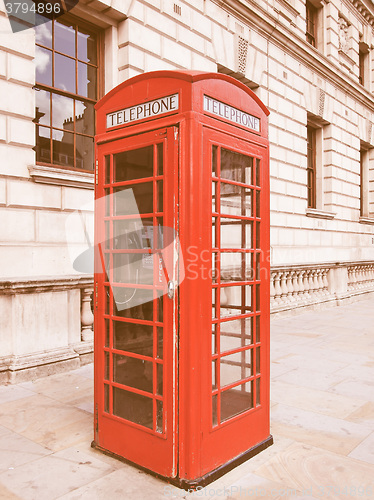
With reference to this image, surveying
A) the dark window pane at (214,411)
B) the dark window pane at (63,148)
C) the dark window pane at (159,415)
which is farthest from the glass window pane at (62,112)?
the dark window pane at (214,411)

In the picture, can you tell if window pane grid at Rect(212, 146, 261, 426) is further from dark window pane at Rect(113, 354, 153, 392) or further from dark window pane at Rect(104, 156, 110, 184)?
dark window pane at Rect(104, 156, 110, 184)

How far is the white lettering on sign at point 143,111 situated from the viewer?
2.75 metres

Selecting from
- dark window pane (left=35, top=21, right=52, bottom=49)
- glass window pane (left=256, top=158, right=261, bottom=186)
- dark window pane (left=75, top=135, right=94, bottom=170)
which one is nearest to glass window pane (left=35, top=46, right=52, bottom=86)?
dark window pane (left=35, top=21, right=52, bottom=49)

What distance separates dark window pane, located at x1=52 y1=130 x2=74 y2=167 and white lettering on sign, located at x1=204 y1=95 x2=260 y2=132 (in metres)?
4.31

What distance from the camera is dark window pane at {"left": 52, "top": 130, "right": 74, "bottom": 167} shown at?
671cm

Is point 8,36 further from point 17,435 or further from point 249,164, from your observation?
point 17,435

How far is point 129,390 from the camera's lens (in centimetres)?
297

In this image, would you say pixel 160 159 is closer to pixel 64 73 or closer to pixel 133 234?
pixel 133 234

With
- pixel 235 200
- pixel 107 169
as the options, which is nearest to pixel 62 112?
pixel 107 169

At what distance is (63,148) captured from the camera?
6797mm

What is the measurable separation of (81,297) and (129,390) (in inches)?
117

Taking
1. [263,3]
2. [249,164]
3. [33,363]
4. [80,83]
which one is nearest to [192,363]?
Result: [249,164]

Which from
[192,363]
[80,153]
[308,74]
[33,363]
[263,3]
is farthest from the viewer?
[308,74]

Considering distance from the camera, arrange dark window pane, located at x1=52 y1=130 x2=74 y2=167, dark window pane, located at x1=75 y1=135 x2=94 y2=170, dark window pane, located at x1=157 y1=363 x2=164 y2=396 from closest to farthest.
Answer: dark window pane, located at x1=157 y1=363 x2=164 y2=396, dark window pane, located at x1=52 y1=130 x2=74 y2=167, dark window pane, located at x1=75 y1=135 x2=94 y2=170
